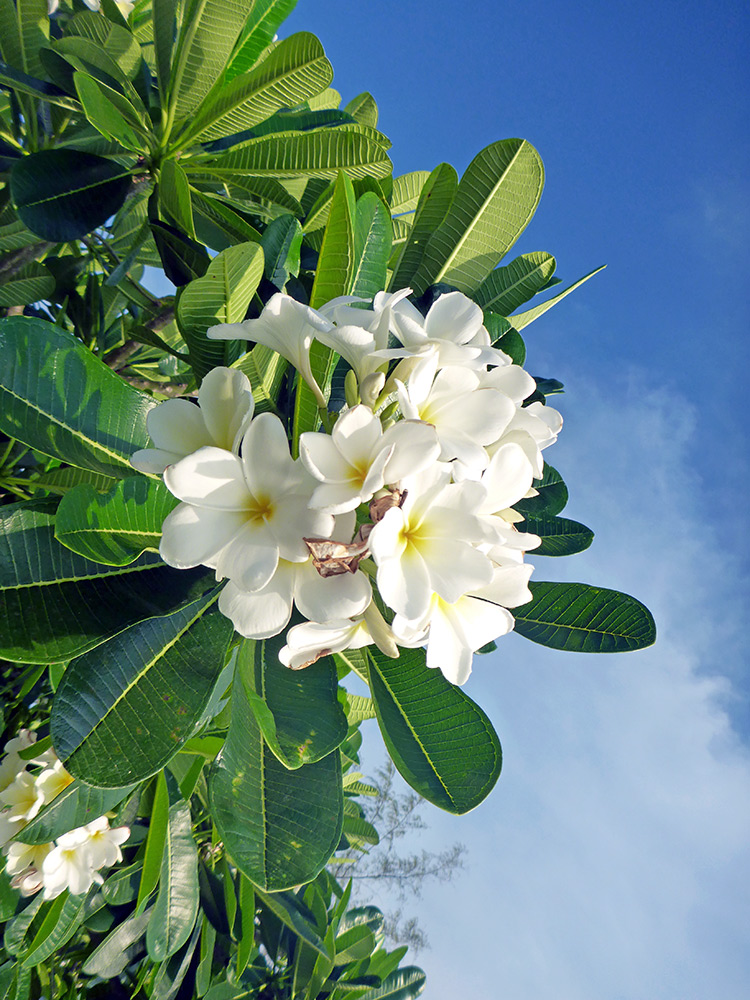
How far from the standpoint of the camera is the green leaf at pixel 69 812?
114cm

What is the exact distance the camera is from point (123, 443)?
912 millimetres

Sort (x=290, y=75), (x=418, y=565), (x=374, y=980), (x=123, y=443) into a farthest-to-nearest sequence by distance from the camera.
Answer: (x=374, y=980)
(x=290, y=75)
(x=123, y=443)
(x=418, y=565)

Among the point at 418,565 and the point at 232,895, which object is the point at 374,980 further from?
the point at 418,565

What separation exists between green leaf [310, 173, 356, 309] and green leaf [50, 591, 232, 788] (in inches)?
20.6

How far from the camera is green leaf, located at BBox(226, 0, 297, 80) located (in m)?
1.47

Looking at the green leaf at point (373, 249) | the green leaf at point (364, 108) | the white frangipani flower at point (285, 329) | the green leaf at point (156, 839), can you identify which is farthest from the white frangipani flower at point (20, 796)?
the green leaf at point (364, 108)

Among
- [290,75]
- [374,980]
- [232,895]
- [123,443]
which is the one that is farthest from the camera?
[374,980]

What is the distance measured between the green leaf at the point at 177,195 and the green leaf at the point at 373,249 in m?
0.35

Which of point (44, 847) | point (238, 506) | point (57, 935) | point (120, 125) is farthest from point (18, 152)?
point (57, 935)

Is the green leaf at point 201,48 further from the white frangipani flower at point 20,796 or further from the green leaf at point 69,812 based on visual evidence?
the white frangipani flower at point 20,796

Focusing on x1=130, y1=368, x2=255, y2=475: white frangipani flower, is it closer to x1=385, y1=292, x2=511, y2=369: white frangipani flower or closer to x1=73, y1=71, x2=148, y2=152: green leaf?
x1=385, y1=292, x2=511, y2=369: white frangipani flower

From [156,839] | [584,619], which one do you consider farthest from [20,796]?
[584,619]

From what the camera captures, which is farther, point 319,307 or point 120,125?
point 120,125

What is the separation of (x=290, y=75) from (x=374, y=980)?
327 cm
